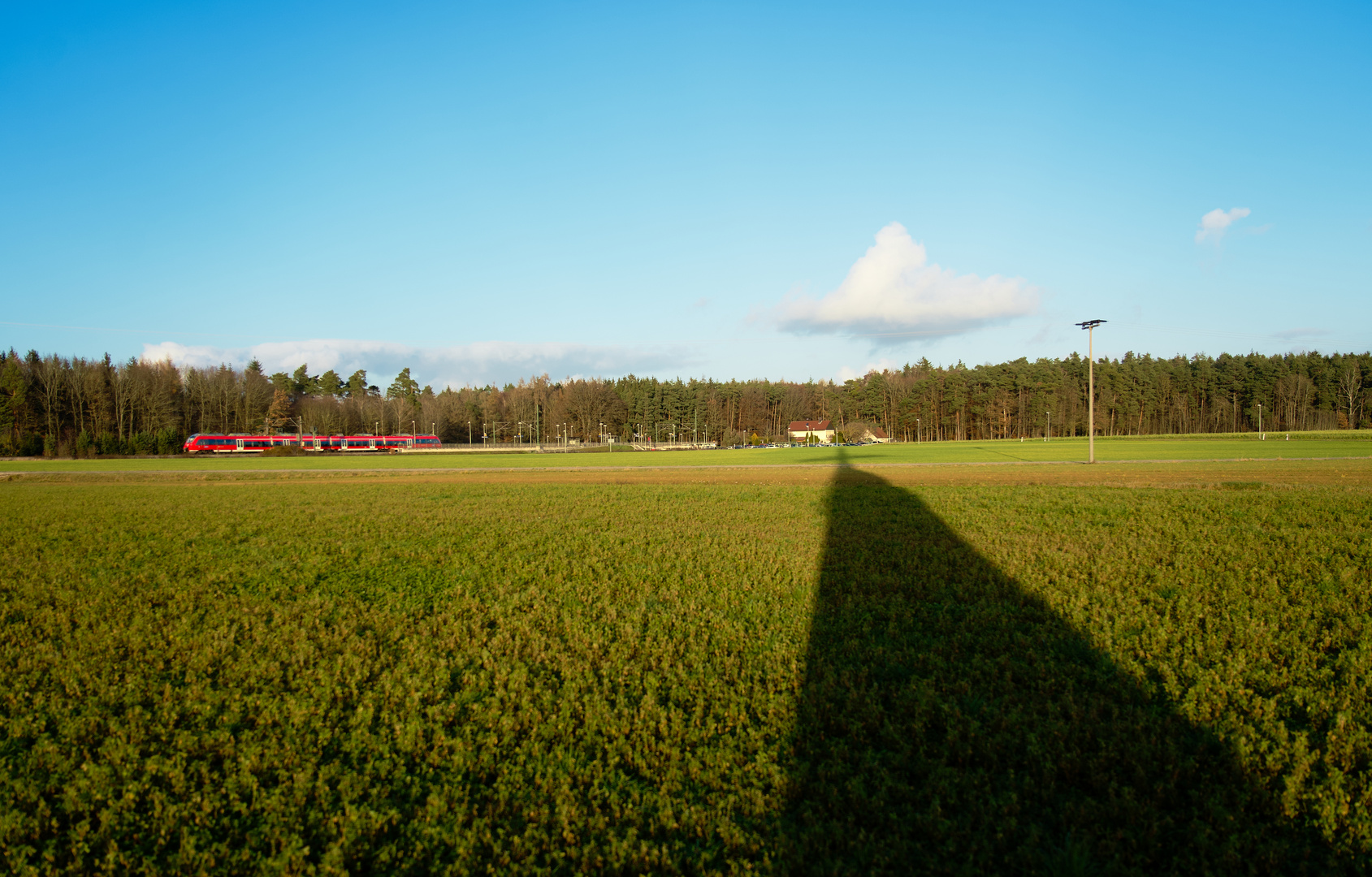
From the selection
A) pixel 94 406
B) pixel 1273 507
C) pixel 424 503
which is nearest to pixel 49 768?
pixel 424 503

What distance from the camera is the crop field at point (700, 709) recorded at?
3717 millimetres

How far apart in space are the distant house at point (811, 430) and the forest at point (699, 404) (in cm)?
306

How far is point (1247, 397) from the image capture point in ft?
414

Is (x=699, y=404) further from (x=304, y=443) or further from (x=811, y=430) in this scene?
(x=304, y=443)

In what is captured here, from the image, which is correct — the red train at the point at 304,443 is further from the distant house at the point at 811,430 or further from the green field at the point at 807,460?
the distant house at the point at 811,430

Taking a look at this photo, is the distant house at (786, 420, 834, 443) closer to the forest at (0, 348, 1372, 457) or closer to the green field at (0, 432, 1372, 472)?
the forest at (0, 348, 1372, 457)

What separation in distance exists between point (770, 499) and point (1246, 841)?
17.4m

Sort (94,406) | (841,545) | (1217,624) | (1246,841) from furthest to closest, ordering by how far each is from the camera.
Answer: (94,406) < (841,545) < (1217,624) < (1246,841)

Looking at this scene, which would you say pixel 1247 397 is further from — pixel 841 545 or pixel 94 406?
pixel 94 406

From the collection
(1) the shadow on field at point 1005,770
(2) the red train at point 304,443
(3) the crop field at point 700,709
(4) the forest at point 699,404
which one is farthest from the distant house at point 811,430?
(1) the shadow on field at point 1005,770

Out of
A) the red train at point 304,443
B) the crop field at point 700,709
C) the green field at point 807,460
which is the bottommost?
the green field at point 807,460

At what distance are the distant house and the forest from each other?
306 cm

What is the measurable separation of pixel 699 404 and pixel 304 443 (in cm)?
7842

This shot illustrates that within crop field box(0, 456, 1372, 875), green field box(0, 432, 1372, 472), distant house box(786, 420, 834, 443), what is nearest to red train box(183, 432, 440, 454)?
green field box(0, 432, 1372, 472)
